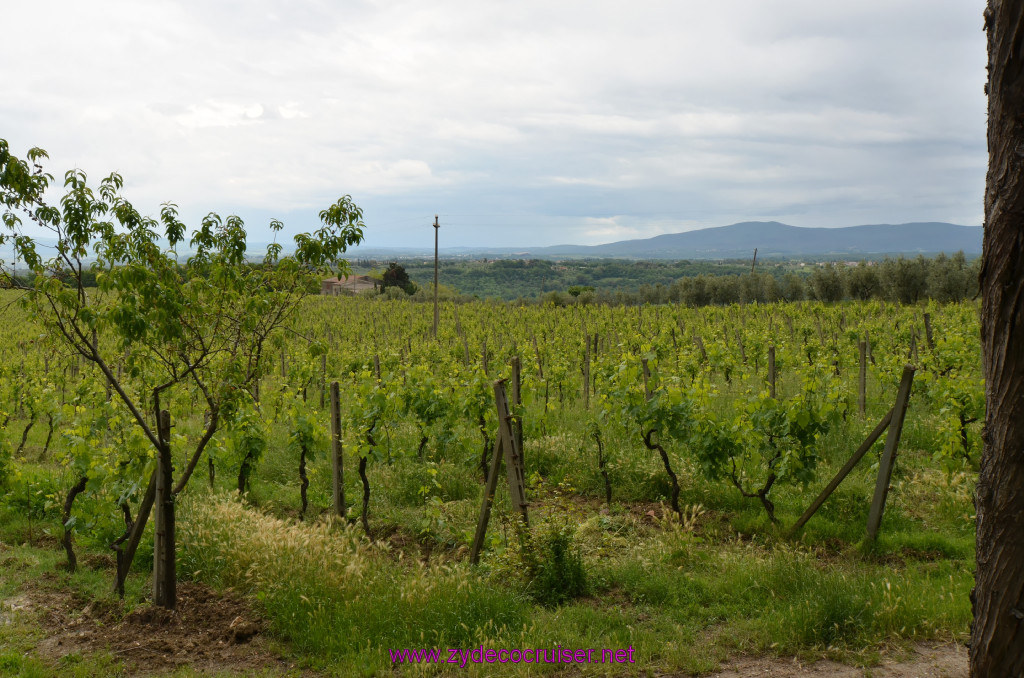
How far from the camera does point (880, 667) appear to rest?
4496mm

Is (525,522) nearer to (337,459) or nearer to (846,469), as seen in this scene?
(337,459)

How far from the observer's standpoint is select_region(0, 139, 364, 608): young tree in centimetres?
498

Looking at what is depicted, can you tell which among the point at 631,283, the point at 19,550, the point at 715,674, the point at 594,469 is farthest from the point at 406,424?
the point at 631,283

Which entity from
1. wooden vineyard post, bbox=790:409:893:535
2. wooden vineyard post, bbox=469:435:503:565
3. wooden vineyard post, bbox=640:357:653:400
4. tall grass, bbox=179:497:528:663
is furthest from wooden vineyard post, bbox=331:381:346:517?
wooden vineyard post, bbox=790:409:893:535

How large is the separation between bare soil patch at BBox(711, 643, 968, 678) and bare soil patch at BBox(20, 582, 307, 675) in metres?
3.30

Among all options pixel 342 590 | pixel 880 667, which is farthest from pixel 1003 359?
pixel 342 590

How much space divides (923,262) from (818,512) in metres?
45.1

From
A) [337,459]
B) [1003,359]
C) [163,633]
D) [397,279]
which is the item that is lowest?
[163,633]

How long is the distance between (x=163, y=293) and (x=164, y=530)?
2.12 m

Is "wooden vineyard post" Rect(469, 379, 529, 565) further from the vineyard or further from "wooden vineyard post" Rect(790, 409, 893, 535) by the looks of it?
"wooden vineyard post" Rect(790, 409, 893, 535)

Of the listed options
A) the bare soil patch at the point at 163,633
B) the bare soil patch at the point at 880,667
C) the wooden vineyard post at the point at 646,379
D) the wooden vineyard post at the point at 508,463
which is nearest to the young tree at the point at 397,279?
the wooden vineyard post at the point at 646,379

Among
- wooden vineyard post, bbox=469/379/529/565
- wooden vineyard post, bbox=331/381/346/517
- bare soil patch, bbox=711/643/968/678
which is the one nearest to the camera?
bare soil patch, bbox=711/643/968/678

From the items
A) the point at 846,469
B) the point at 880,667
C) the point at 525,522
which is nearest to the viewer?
A: the point at 880,667

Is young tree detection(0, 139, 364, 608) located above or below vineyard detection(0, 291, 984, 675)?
above
